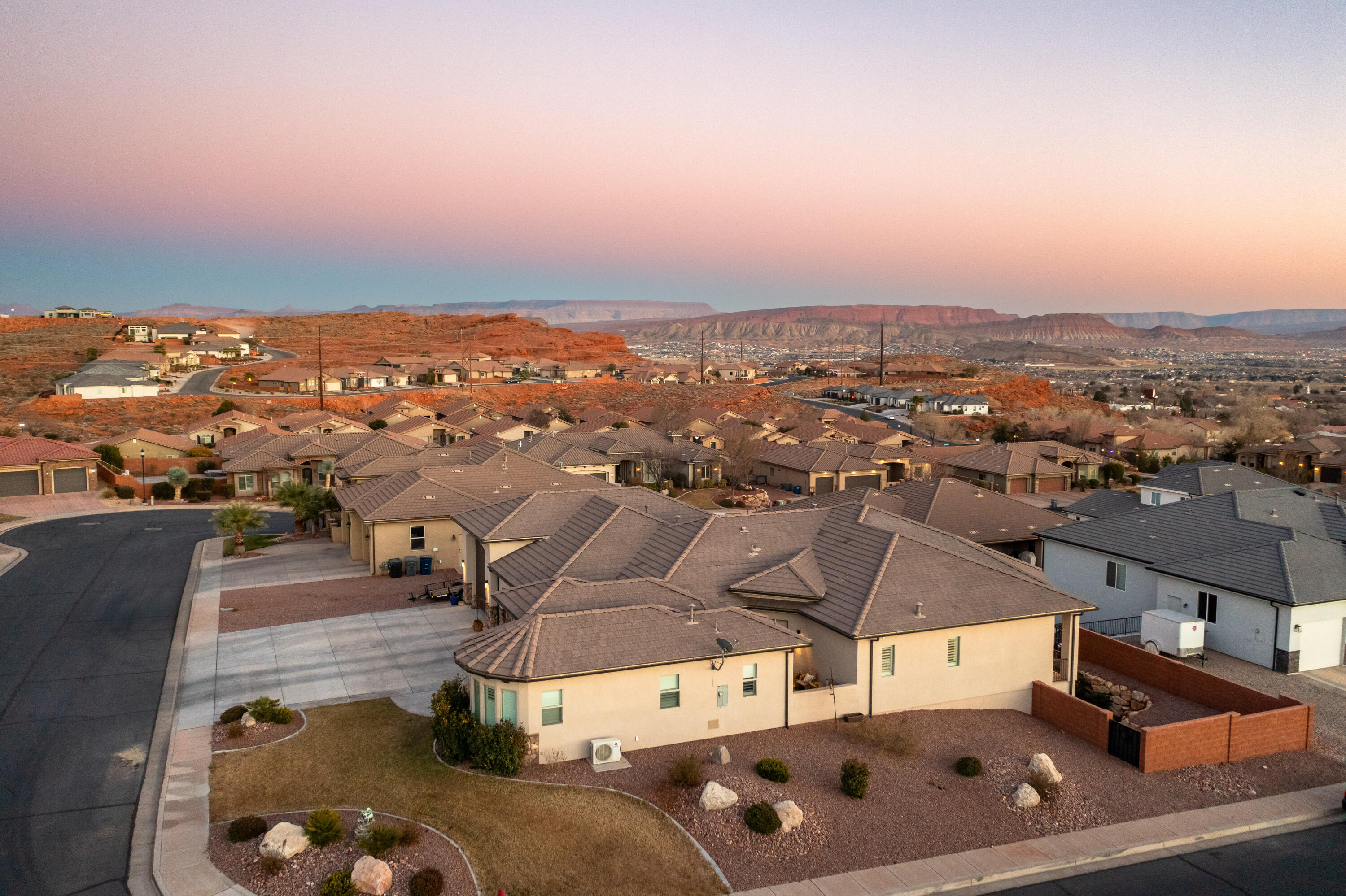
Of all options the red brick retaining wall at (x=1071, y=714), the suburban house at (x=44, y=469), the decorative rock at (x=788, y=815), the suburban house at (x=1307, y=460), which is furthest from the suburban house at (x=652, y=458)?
the decorative rock at (x=788, y=815)

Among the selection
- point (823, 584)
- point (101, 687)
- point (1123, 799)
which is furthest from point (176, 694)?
point (1123, 799)

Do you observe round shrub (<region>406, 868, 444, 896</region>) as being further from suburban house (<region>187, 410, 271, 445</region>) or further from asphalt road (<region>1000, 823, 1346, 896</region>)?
suburban house (<region>187, 410, 271, 445</region>)

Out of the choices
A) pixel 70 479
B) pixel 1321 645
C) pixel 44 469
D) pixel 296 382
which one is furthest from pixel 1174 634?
pixel 296 382

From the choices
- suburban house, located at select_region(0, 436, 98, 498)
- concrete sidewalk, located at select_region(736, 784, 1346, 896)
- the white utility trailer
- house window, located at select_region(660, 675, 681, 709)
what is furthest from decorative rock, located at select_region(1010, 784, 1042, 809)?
suburban house, located at select_region(0, 436, 98, 498)

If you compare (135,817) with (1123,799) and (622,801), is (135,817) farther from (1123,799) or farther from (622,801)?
(1123,799)

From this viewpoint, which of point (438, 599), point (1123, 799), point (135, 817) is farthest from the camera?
point (438, 599)

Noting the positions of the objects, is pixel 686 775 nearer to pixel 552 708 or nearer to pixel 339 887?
pixel 552 708
